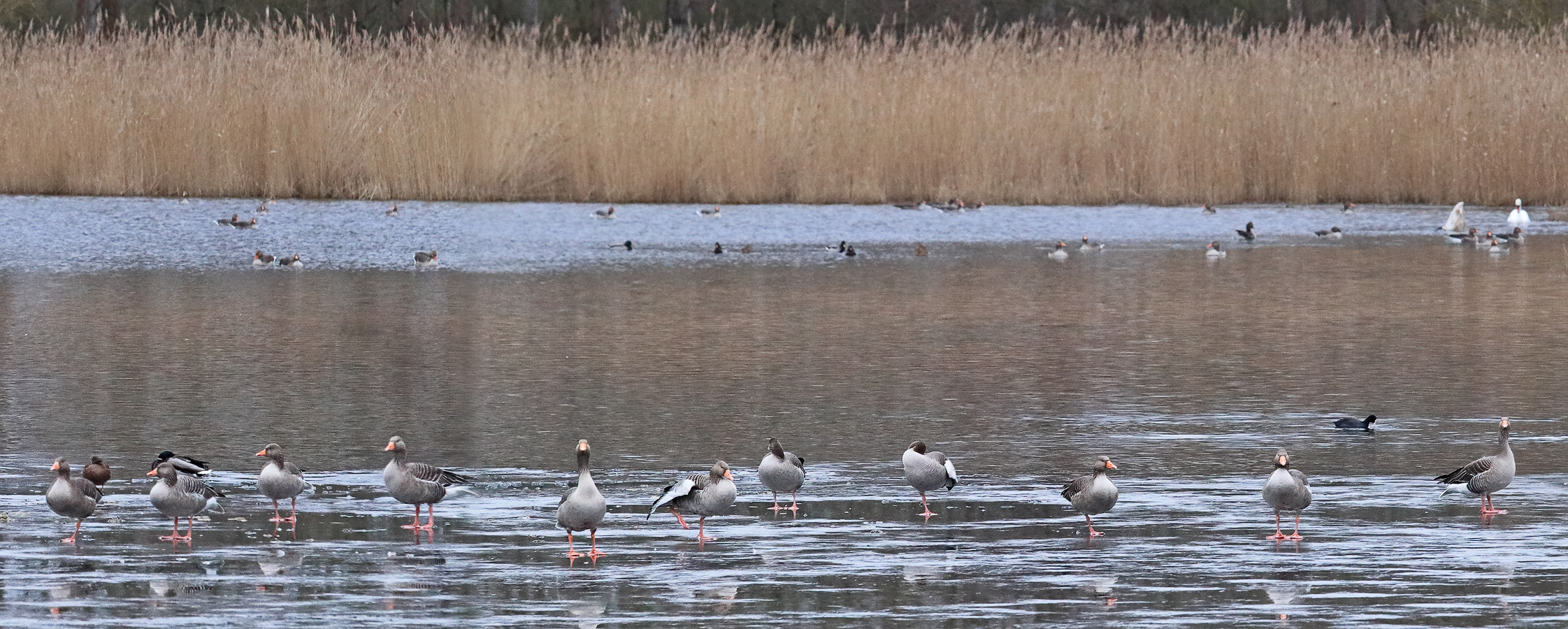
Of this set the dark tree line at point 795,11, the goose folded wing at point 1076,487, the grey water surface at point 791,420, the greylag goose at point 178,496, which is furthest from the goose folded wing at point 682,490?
the dark tree line at point 795,11

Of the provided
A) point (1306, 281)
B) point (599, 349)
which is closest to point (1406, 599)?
point (599, 349)

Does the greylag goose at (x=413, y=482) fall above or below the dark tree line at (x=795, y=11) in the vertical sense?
below

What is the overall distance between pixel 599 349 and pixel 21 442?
3983 mm

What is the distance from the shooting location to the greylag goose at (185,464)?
782 centimetres

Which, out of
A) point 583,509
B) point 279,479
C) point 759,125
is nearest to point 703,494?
point 583,509

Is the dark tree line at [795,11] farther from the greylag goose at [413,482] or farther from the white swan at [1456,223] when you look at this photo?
the greylag goose at [413,482]

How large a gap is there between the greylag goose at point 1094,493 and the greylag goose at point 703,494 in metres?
1.15

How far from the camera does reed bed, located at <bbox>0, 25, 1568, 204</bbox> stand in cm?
2314

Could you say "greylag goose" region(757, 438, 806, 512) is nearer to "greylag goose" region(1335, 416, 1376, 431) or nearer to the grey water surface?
the grey water surface

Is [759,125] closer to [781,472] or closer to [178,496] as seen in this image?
[781,472]

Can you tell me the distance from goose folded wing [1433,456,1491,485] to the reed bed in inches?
634

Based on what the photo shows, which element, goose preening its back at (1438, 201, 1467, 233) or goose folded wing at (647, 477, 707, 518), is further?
goose preening its back at (1438, 201, 1467, 233)

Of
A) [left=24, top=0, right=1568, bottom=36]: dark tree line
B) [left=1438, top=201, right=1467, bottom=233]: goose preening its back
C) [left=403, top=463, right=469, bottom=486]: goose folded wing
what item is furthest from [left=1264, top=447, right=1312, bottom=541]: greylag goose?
[left=24, top=0, right=1568, bottom=36]: dark tree line

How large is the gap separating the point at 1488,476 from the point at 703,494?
270cm
